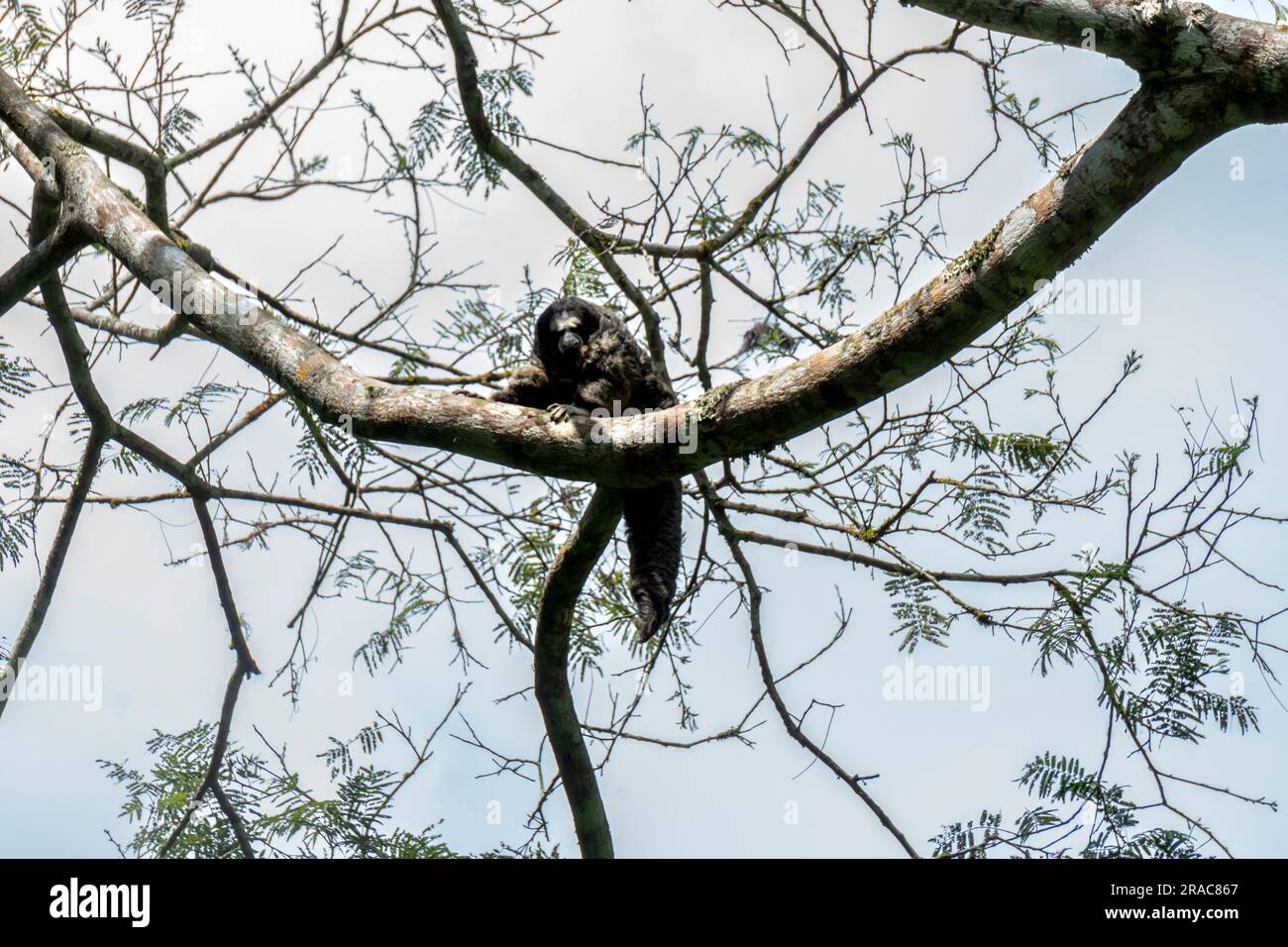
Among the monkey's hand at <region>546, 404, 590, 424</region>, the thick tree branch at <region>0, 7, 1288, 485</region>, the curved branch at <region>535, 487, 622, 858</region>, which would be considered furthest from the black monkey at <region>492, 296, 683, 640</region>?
the thick tree branch at <region>0, 7, 1288, 485</region>

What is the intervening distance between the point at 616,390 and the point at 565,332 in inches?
20.5

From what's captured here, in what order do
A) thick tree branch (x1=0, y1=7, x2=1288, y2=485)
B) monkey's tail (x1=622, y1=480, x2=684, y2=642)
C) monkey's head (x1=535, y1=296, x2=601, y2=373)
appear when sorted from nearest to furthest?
thick tree branch (x1=0, y1=7, x2=1288, y2=485), monkey's tail (x1=622, y1=480, x2=684, y2=642), monkey's head (x1=535, y1=296, x2=601, y2=373)

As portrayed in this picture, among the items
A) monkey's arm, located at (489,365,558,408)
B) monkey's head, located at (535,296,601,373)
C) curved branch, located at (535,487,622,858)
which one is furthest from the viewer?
monkey's head, located at (535,296,601,373)

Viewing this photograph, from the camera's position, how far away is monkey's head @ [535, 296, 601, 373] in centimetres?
547

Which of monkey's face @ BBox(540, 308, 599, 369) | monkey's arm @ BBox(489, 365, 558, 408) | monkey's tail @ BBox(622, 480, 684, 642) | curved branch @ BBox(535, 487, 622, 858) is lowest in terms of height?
curved branch @ BBox(535, 487, 622, 858)

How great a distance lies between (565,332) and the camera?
18.2 ft

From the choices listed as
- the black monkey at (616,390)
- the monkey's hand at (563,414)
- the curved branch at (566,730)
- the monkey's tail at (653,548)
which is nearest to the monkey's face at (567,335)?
the black monkey at (616,390)

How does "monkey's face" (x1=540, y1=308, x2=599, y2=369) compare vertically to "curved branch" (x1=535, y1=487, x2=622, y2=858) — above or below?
above

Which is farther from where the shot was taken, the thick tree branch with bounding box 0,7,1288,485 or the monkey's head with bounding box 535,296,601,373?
the monkey's head with bounding box 535,296,601,373

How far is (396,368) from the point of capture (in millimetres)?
6227

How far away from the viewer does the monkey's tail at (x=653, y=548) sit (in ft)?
16.0

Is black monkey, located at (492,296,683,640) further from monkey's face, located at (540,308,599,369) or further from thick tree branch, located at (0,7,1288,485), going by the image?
thick tree branch, located at (0,7,1288,485)

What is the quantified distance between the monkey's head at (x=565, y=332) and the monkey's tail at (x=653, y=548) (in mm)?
894

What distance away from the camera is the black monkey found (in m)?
4.90
